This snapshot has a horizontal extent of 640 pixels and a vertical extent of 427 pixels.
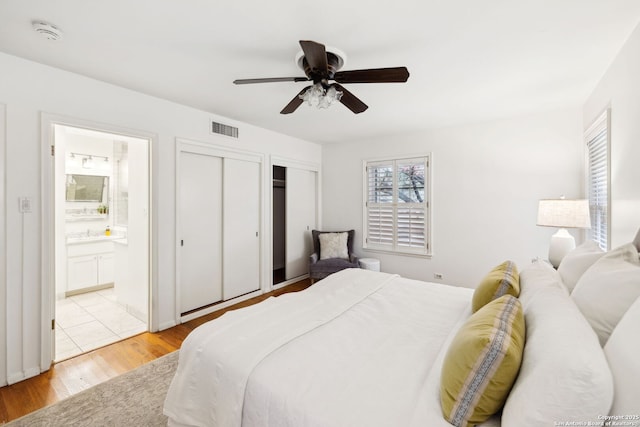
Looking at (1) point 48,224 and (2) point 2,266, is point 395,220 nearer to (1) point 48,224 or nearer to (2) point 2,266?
(1) point 48,224

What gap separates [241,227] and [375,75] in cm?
274

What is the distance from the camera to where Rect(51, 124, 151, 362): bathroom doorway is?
119 inches

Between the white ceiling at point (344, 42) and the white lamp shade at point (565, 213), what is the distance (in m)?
1.08

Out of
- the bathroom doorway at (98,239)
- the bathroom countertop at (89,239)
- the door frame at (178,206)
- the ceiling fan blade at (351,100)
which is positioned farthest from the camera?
the bathroom countertop at (89,239)

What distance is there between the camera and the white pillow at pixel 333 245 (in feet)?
14.8

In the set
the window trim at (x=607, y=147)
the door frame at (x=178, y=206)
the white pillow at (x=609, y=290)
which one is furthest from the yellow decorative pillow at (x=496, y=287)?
the door frame at (x=178, y=206)

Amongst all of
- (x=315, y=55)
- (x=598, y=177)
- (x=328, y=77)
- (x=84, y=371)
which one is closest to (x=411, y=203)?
(x=598, y=177)

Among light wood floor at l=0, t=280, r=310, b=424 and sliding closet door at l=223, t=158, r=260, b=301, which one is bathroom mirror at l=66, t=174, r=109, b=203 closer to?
sliding closet door at l=223, t=158, r=260, b=301

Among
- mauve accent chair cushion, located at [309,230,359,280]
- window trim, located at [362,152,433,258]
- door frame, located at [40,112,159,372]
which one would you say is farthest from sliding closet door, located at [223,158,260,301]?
window trim, located at [362,152,433,258]

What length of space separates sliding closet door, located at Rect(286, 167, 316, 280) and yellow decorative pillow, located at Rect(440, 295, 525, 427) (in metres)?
3.82

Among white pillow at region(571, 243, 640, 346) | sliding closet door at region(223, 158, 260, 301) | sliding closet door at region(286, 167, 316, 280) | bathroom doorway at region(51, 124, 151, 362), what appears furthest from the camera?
sliding closet door at region(286, 167, 316, 280)

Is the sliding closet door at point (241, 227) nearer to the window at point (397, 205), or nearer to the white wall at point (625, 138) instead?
the window at point (397, 205)

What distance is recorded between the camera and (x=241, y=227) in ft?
12.9

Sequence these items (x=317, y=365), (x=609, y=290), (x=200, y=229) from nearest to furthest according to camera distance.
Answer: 1. (x=609, y=290)
2. (x=317, y=365)
3. (x=200, y=229)
